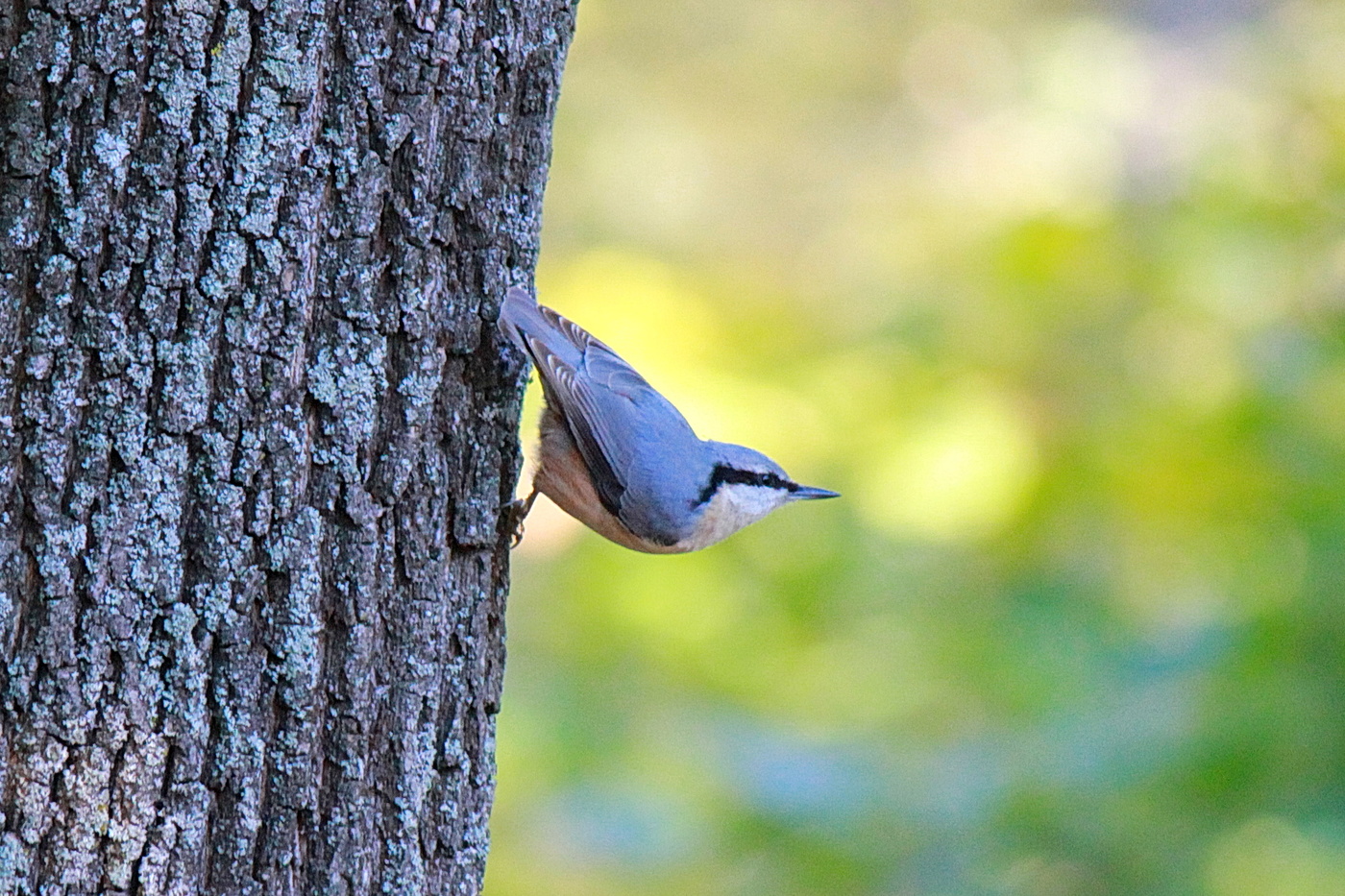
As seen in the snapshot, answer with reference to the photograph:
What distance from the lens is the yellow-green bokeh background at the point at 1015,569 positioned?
9.91ft

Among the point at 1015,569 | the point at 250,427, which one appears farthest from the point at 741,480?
the point at 250,427

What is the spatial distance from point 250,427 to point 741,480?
5.05 feet

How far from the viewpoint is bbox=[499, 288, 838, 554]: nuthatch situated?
2.69 metres

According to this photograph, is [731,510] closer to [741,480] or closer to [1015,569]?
[741,480]

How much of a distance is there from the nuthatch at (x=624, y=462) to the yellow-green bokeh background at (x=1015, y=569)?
447 millimetres

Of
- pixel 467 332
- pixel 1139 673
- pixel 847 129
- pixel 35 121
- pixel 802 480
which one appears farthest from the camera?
pixel 847 129

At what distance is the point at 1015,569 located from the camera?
3871mm

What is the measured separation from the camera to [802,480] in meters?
4.05

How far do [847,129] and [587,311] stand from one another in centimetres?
666

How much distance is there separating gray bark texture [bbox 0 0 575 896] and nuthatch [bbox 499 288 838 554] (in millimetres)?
799

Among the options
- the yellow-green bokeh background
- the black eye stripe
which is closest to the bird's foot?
the black eye stripe

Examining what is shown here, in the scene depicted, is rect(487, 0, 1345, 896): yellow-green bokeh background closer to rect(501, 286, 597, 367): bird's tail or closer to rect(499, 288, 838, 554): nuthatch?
rect(499, 288, 838, 554): nuthatch

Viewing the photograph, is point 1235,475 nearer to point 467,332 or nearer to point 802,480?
point 802,480

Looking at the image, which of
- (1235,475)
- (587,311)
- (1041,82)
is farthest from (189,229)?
(1041,82)
